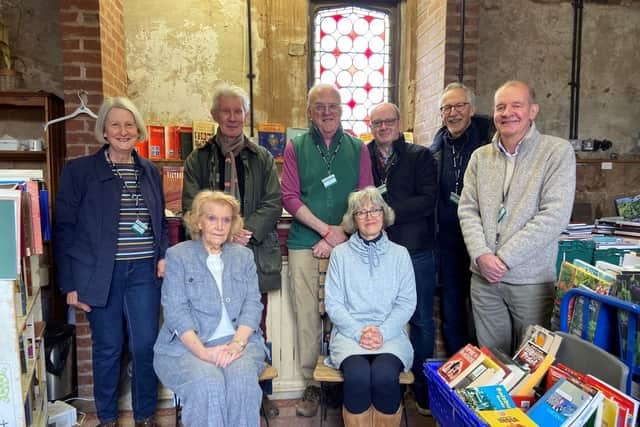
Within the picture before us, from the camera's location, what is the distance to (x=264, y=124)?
4473 millimetres

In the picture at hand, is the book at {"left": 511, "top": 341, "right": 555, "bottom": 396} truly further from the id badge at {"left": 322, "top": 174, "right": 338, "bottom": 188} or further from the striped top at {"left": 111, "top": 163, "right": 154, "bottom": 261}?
the striped top at {"left": 111, "top": 163, "right": 154, "bottom": 261}

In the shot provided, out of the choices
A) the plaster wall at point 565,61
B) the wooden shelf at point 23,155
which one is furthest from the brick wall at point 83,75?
the plaster wall at point 565,61

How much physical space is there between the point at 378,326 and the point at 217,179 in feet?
3.50

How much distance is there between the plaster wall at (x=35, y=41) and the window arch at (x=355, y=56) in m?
2.36

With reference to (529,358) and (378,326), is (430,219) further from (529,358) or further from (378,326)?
(529,358)

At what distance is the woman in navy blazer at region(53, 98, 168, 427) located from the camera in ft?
6.71

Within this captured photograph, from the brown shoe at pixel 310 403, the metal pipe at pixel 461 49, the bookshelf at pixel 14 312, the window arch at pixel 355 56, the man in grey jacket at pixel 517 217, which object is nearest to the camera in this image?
the bookshelf at pixel 14 312

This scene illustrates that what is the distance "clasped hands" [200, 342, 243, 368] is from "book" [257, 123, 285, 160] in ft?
8.96

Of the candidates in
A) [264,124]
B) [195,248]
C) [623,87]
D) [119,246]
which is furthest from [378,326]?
[623,87]

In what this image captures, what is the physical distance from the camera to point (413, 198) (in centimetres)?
235

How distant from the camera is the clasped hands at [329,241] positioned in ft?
7.53

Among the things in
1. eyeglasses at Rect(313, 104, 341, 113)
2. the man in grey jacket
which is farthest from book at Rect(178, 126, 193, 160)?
the man in grey jacket

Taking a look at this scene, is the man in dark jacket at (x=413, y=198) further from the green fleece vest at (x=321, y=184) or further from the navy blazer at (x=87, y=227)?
the navy blazer at (x=87, y=227)

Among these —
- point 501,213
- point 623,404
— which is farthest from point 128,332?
point 623,404
